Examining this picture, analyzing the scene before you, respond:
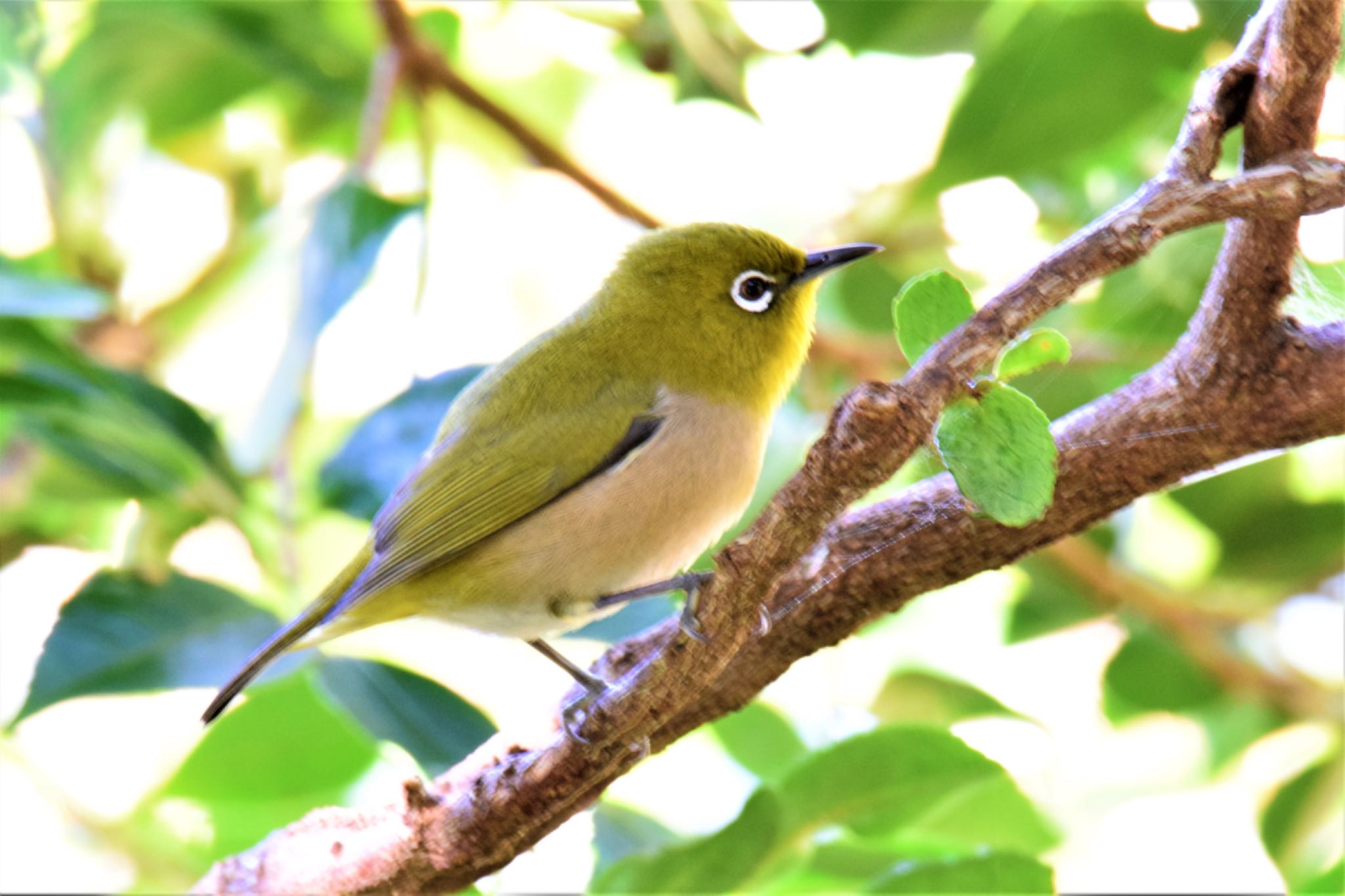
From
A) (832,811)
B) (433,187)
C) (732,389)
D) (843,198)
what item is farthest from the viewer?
(433,187)

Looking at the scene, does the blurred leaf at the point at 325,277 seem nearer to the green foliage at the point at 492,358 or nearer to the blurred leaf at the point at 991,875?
the green foliage at the point at 492,358

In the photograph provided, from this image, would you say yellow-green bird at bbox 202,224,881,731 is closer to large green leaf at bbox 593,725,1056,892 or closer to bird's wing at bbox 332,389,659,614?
bird's wing at bbox 332,389,659,614

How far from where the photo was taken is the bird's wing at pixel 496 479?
2.27 m

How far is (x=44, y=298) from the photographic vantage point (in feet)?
7.90

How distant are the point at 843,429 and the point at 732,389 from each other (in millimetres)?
1113

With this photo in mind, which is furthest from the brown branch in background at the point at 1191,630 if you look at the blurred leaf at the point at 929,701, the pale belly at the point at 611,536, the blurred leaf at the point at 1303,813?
the pale belly at the point at 611,536

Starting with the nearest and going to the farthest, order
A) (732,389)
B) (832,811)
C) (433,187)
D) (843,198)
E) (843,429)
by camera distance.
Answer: (843,429) < (832,811) < (732,389) < (843,198) < (433,187)

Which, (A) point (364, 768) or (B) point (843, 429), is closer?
(B) point (843, 429)

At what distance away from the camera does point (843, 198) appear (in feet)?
10.9

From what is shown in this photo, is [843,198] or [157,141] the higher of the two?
[157,141]

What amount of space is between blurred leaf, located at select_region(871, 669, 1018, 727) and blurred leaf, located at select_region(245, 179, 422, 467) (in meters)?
1.36

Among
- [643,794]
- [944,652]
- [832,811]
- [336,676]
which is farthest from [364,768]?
[944,652]

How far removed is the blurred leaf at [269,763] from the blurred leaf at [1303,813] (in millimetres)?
1841

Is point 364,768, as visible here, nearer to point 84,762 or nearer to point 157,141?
point 84,762
